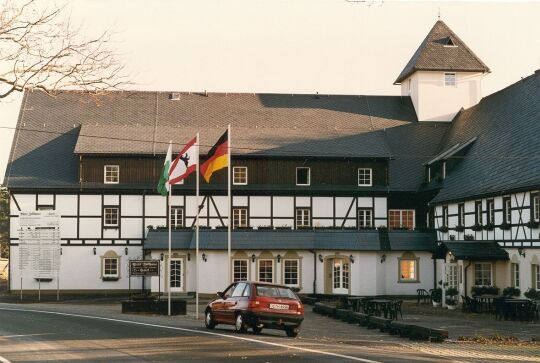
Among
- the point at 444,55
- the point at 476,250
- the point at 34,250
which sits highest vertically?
the point at 444,55

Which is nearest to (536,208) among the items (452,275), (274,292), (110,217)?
(452,275)

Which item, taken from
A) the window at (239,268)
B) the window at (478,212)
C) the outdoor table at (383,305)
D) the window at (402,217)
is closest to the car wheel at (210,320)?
the outdoor table at (383,305)

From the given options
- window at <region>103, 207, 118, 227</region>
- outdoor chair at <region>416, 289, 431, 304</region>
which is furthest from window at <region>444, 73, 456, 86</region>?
window at <region>103, 207, 118, 227</region>

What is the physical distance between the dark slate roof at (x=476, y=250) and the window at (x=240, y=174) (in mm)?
15693

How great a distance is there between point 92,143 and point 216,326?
27954 mm

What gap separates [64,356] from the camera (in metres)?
17.5

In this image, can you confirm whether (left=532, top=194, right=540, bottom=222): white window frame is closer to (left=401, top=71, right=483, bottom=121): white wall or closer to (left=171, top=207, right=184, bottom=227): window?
(left=171, top=207, right=184, bottom=227): window

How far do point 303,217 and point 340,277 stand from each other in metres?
5.54

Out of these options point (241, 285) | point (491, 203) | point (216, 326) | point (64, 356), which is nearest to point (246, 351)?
point (64, 356)

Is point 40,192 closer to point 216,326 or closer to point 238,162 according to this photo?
point 238,162

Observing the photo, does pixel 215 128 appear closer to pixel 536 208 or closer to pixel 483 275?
pixel 483 275

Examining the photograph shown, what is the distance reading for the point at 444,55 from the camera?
61.0m

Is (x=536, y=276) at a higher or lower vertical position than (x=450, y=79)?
lower

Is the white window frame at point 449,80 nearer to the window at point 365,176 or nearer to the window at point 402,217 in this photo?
the window at point 365,176
